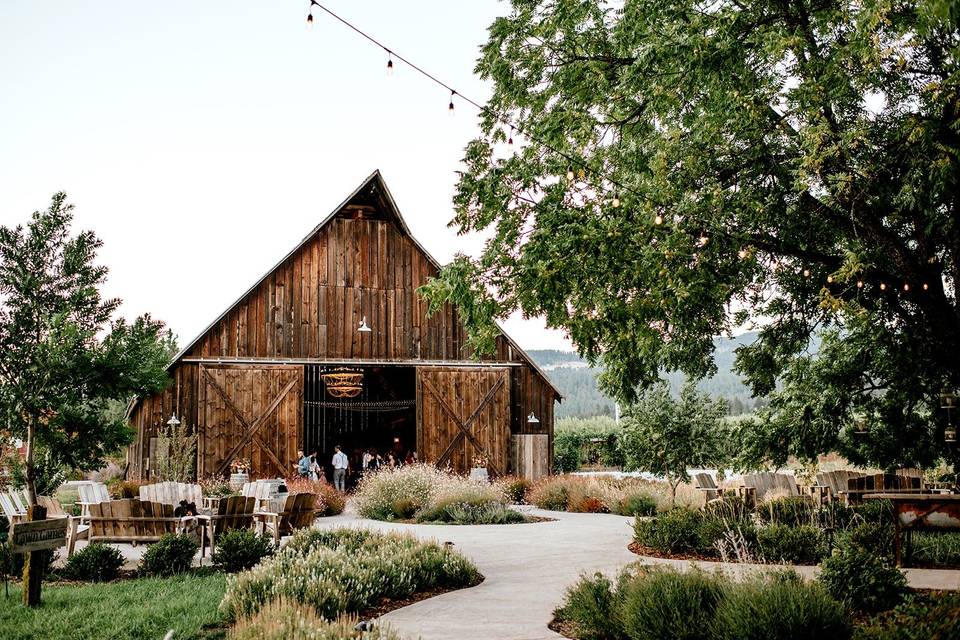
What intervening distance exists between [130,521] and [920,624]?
30.9ft

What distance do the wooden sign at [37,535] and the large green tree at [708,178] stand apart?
4833 mm

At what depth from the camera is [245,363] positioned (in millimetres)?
20250

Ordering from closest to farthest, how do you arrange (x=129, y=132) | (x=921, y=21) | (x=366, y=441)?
1. (x=921, y=21)
2. (x=129, y=132)
3. (x=366, y=441)

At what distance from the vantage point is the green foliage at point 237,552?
973 centimetres

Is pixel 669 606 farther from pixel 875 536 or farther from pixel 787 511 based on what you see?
pixel 787 511

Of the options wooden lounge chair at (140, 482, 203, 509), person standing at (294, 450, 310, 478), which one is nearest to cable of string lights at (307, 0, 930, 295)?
wooden lounge chair at (140, 482, 203, 509)

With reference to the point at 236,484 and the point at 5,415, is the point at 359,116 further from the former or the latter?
the point at 236,484

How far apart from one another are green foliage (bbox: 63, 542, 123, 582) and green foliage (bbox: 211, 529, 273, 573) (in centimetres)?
114

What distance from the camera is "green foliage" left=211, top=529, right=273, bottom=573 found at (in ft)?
31.9

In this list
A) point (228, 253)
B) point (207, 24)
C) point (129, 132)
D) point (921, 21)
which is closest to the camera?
point (921, 21)

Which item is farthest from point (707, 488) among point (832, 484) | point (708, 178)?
point (708, 178)

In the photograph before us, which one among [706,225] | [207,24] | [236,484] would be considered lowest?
[236,484]

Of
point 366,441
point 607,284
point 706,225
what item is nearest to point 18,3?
point 607,284

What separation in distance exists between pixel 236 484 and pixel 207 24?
9734 millimetres
